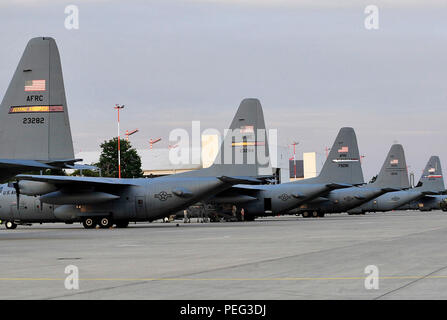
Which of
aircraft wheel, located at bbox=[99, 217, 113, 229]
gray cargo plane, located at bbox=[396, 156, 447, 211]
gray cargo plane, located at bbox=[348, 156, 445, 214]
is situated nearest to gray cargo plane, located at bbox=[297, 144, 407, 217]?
gray cargo plane, located at bbox=[348, 156, 445, 214]

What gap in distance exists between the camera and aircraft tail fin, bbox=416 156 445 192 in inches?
4136

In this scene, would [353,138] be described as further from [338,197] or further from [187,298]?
[187,298]

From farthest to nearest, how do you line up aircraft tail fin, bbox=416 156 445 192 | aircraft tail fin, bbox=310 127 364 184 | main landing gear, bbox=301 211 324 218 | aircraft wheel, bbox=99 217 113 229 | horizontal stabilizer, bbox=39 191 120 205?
aircraft tail fin, bbox=416 156 445 192 → main landing gear, bbox=301 211 324 218 → aircraft tail fin, bbox=310 127 364 184 → aircraft wheel, bbox=99 217 113 229 → horizontal stabilizer, bbox=39 191 120 205

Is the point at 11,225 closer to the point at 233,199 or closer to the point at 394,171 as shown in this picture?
the point at 233,199

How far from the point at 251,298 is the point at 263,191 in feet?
183

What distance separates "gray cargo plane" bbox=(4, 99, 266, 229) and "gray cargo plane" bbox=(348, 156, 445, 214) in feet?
157

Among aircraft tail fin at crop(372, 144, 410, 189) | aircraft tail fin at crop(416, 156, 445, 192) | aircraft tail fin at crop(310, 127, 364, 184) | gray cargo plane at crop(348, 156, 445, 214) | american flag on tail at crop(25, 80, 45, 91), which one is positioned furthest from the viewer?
aircraft tail fin at crop(416, 156, 445, 192)

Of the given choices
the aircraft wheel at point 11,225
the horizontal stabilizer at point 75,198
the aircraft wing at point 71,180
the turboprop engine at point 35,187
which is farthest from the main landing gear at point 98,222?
the aircraft wheel at point 11,225

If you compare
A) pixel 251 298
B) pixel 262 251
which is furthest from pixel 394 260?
pixel 251 298

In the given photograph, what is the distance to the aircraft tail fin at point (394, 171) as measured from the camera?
83812mm

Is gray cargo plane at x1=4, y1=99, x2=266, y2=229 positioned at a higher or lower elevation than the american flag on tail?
lower

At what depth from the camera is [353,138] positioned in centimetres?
7131

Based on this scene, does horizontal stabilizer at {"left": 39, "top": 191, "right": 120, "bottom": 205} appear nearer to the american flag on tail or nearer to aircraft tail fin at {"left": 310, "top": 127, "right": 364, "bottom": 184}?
the american flag on tail

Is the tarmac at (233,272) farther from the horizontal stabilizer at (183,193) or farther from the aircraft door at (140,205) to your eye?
the aircraft door at (140,205)
